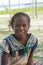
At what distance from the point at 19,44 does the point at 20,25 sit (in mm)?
179

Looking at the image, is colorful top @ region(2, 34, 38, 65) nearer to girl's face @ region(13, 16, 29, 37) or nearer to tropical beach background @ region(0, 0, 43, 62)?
girl's face @ region(13, 16, 29, 37)

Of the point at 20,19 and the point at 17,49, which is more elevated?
the point at 20,19

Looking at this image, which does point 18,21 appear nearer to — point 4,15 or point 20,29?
point 20,29

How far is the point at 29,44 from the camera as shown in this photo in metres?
2.24

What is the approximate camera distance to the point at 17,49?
2203mm

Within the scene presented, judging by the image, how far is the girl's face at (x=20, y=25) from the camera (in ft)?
7.00

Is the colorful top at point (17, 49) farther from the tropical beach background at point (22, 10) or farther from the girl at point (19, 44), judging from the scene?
the tropical beach background at point (22, 10)

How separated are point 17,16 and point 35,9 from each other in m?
2.91

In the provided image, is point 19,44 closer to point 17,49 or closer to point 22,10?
point 17,49

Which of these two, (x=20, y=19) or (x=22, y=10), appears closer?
(x=20, y=19)

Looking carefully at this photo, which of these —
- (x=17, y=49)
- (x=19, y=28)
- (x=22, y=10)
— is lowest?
(x=22, y=10)

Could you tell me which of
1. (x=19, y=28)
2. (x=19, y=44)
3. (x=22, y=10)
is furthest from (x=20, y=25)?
(x=22, y=10)

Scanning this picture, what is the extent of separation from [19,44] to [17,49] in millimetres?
47

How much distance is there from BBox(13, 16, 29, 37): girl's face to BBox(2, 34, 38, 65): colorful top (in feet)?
0.28
